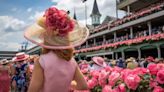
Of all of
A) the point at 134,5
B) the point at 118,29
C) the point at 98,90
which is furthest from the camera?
the point at 134,5

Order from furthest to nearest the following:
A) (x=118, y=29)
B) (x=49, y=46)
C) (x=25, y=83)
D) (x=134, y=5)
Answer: (x=134, y=5), (x=118, y=29), (x=25, y=83), (x=49, y=46)

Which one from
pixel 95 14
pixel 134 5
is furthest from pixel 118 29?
pixel 95 14

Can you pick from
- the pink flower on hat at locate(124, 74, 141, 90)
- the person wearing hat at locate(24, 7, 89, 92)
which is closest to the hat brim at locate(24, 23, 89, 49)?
the person wearing hat at locate(24, 7, 89, 92)

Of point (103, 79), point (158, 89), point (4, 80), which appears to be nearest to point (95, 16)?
point (4, 80)

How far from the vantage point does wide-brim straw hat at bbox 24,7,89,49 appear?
286 centimetres

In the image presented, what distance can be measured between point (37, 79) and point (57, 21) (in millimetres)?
566

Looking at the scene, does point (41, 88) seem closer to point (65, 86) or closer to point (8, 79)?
point (65, 86)

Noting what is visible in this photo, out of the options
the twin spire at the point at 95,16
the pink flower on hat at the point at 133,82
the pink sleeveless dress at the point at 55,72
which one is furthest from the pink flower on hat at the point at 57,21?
the twin spire at the point at 95,16

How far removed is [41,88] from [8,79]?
5469 millimetres

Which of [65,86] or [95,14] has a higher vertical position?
[95,14]

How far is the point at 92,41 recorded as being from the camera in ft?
160

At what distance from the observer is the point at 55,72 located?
2859mm

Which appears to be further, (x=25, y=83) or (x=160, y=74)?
(x=25, y=83)

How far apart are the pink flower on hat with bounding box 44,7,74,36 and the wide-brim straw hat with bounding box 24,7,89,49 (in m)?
0.05
